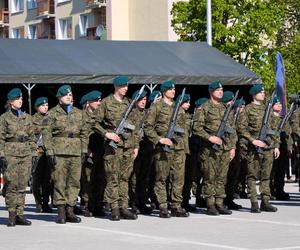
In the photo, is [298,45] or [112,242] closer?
[112,242]

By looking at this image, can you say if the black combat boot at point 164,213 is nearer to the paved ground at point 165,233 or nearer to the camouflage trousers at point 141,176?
the paved ground at point 165,233

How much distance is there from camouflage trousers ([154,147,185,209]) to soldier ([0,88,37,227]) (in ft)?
6.39

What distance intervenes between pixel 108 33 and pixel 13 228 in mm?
45766

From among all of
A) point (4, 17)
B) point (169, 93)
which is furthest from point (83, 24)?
point (169, 93)

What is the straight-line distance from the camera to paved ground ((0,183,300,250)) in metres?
12.5

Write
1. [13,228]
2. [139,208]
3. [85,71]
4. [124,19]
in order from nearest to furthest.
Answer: [13,228], [139,208], [85,71], [124,19]

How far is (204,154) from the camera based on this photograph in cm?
1638

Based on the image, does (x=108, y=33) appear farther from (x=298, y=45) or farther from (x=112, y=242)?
(x=112, y=242)

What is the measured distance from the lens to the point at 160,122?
16.0m

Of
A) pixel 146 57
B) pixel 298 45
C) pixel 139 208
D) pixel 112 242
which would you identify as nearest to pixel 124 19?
pixel 298 45

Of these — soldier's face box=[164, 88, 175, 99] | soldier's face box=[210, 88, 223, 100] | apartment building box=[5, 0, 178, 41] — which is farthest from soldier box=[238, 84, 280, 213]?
apartment building box=[5, 0, 178, 41]

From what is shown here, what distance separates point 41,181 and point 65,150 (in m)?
2.97

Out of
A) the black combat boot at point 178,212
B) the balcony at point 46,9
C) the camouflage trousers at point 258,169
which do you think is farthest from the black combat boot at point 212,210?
the balcony at point 46,9

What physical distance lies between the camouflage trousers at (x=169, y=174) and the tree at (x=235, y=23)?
2272 cm
